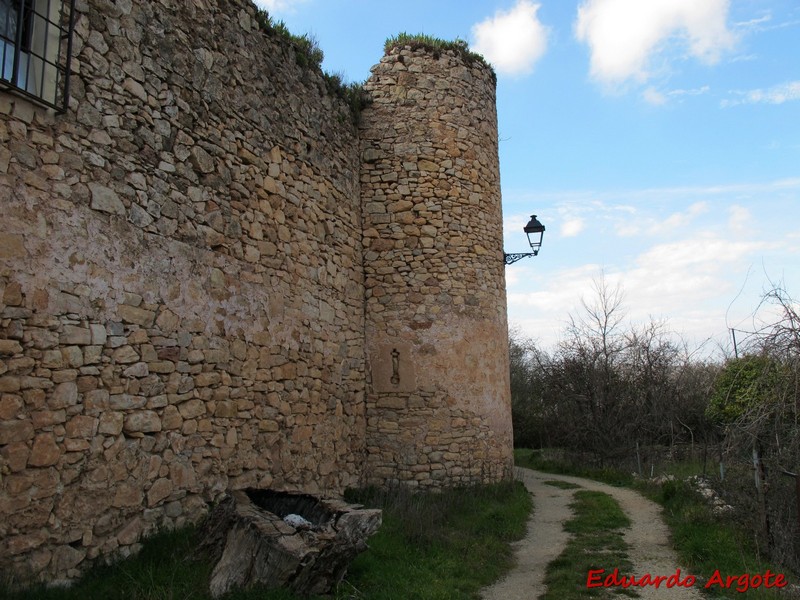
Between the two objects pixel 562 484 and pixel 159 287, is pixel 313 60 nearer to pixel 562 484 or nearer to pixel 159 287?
pixel 159 287

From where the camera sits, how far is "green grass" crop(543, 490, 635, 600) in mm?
5855

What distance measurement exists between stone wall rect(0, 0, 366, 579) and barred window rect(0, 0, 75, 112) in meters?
0.13

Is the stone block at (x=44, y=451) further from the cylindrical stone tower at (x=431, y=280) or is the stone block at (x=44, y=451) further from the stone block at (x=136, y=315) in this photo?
the cylindrical stone tower at (x=431, y=280)

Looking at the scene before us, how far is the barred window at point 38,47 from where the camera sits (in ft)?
15.4

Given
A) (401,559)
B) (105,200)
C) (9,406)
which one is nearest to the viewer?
(9,406)

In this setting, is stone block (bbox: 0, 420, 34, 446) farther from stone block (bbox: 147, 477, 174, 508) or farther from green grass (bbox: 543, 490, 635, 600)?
green grass (bbox: 543, 490, 635, 600)

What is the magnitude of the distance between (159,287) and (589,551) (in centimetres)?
547

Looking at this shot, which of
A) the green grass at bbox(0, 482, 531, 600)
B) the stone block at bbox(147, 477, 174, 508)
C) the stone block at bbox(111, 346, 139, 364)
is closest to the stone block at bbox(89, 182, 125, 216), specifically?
the stone block at bbox(111, 346, 139, 364)

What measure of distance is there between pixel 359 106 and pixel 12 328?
7018 millimetres

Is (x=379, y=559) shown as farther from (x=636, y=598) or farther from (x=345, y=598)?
(x=636, y=598)

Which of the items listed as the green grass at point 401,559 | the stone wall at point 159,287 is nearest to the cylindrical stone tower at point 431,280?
the green grass at point 401,559

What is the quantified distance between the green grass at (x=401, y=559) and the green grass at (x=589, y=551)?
2.07ft

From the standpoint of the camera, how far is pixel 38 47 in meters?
4.84

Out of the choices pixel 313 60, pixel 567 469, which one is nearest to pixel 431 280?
pixel 313 60
